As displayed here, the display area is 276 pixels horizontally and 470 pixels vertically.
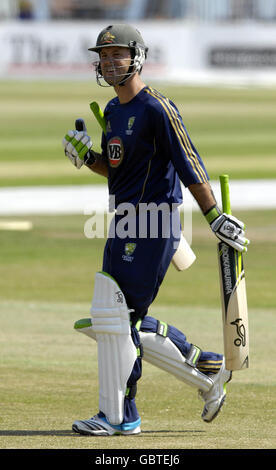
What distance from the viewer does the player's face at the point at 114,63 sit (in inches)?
203

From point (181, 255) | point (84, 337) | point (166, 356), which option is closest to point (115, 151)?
point (181, 255)

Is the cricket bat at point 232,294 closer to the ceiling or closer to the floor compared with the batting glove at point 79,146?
closer to the floor

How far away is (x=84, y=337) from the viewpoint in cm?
766

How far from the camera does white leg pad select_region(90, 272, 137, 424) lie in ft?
16.6

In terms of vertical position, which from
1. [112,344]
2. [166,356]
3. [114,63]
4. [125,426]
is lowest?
[125,426]

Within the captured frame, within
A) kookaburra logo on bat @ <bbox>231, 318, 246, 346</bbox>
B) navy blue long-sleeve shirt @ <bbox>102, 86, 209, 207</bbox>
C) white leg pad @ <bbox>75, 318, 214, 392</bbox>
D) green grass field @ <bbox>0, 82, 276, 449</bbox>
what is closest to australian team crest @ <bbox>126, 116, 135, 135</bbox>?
navy blue long-sleeve shirt @ <bbox>102, 86, 209, 207</bbox>

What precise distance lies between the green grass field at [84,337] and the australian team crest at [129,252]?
827 millimetres

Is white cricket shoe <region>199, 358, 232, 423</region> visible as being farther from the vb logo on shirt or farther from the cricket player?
the vb logo on shirt

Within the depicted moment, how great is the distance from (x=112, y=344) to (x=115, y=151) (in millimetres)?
920

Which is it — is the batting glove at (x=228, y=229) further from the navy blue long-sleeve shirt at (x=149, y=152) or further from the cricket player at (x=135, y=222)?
the navy blue long-sleeve shirt at (x=149, y=152)

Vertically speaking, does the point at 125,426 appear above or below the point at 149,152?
below

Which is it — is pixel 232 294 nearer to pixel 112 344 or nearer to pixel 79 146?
pixel 112 344

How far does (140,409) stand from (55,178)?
44.8ft

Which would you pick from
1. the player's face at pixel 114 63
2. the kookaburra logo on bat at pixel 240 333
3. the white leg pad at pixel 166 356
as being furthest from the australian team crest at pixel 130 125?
the kookaburra logo on bat at pixel 240 333
